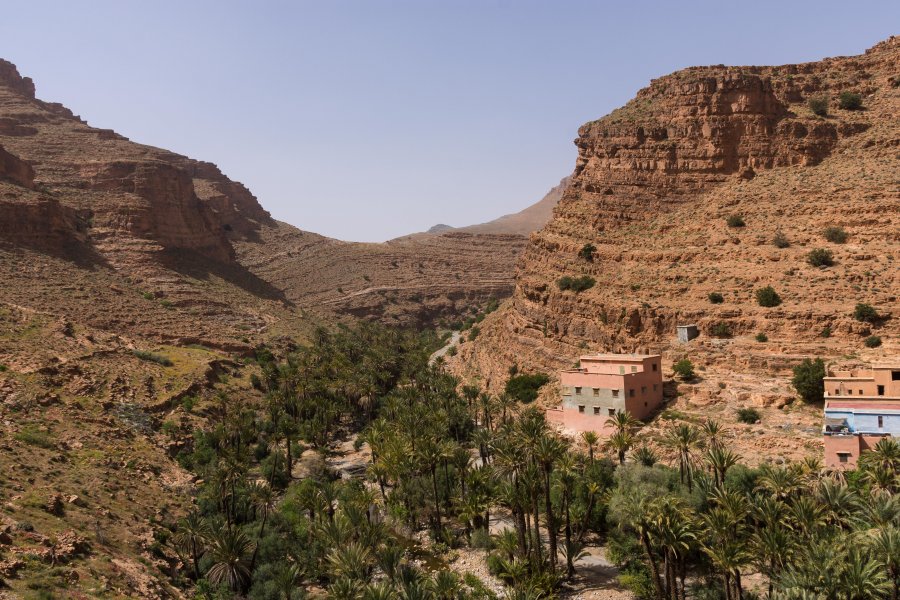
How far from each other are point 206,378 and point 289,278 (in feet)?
218

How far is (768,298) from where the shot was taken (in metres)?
45.9

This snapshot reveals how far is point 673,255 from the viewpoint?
55000 mm

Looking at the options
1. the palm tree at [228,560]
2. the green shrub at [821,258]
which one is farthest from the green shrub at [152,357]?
the green shrub at [821,258]

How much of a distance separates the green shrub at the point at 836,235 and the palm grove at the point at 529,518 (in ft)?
71.0

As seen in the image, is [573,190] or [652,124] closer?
[652,124]

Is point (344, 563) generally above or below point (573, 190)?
below

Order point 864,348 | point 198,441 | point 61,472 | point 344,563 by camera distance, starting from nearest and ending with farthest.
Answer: point 344,563 → point 61,472 → point 864,348 → point 198,441

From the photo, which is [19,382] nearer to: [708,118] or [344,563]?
[344,563]

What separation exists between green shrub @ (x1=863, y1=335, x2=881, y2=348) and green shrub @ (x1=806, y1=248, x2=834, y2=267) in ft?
26.5

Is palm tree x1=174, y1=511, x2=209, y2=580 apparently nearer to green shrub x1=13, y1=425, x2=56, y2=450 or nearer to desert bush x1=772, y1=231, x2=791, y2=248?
green shrub x1=13, y1=425, x2=56, y2=450

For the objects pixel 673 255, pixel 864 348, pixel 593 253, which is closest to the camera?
pixel 864 348

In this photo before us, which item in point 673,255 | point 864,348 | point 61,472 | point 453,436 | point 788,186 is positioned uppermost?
point 788,186

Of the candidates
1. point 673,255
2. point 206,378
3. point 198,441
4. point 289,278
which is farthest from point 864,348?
point 289,278

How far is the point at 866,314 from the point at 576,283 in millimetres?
22862
